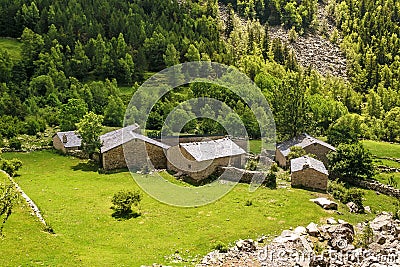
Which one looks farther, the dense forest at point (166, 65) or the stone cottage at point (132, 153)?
the dense forest at point (166, 65)

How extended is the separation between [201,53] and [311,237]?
11287 cm

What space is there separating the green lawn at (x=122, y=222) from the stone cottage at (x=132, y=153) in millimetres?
3677

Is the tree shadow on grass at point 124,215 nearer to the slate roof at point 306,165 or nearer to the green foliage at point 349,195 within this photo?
the slate roof at point 306,165

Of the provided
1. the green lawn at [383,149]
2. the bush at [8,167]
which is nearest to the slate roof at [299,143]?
the green lawn at [383,149]

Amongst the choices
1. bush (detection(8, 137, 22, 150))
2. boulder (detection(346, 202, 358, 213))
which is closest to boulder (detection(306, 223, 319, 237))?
boulder (detection(346, 202, 358, 213))

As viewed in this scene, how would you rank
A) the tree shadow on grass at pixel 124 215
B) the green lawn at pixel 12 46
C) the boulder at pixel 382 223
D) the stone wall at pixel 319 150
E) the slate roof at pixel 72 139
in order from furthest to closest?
the green lawn at pixel 12 46 < the slate roof at pixel 72 139 < the stone wall at pixel 319 150 < the tree shadow on grass at pixel 124 215 < the boulder at pixel 382 223

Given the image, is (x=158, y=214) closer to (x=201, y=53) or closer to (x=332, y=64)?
(x=201, y=53)

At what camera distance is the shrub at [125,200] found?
142ft

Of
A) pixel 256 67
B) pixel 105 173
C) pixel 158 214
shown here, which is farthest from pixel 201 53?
pixel 158 214

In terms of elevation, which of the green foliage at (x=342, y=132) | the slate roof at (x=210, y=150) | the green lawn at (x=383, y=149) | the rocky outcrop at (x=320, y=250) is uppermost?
the rocky outcrop at (x=320, y=250)

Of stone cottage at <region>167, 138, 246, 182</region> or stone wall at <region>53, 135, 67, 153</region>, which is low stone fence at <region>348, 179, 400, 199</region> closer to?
stone cottage at <region>167, 138, 246, 182</region>

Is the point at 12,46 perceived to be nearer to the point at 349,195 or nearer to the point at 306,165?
the point at 306,165

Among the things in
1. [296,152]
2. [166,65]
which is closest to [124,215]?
[296,152]

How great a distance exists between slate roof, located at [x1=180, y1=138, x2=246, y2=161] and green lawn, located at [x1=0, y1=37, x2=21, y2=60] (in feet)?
295
